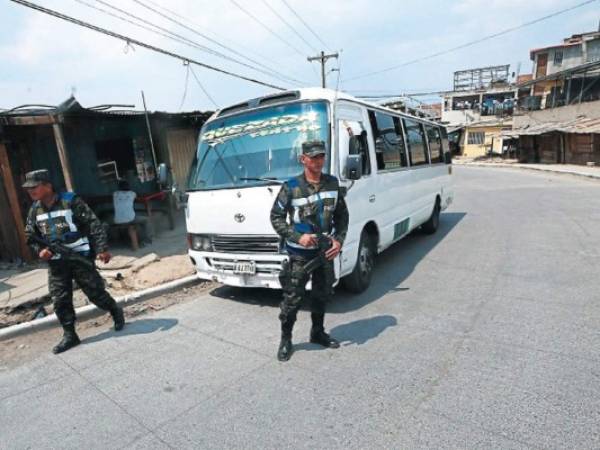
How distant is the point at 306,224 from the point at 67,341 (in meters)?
2.78

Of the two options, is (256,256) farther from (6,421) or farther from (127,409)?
(6,421)

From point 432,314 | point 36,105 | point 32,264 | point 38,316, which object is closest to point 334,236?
point 432,314

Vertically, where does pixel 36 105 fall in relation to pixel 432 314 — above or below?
above

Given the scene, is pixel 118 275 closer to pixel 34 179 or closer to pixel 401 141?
pixel 34 179

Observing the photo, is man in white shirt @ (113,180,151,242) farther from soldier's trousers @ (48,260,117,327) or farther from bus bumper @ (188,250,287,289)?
soldier's trousers @ (48,260,117,327)

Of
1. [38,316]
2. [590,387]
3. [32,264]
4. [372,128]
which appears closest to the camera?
[590,387]

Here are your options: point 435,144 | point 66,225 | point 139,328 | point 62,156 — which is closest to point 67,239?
point 66,225

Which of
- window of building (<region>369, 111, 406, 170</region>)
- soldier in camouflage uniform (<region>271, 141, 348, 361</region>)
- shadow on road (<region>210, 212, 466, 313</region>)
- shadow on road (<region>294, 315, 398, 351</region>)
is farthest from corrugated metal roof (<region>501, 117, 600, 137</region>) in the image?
soldier in camouflage uniform (<region>271, 141, 348, 361</region>)

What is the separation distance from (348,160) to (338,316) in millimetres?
1690

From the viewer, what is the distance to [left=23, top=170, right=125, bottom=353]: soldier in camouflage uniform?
Answer: 3508 mm

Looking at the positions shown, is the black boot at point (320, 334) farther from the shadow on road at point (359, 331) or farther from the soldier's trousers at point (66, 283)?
the soldier's trousers at point (66, 283)

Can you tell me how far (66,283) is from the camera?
368cm

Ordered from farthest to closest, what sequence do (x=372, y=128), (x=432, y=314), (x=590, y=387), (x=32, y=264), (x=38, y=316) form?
(x=32, y=264) → (x=372, y=128) → (x=38, y=316) → (x=432, y=314) → (x=590, y=387)

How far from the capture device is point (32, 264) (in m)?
6.70
